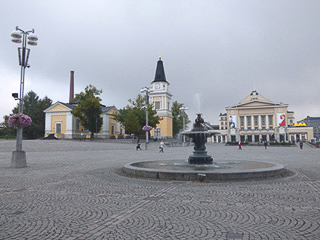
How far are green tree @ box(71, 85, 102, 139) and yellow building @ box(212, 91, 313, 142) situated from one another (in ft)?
179

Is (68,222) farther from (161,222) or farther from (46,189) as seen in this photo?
(46,189)

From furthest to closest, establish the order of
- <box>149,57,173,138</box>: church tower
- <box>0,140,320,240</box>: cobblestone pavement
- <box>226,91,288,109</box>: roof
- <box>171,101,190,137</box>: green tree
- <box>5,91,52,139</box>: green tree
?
<box>226,91,288,109</box>: roof → <box>171,101,190,137</box>: green tree → <box>149,57,173,138</box>: church tower → <box>5,91,52,139</box>: green tree → <box>0,140,320,240</box>: cobblestone pavement

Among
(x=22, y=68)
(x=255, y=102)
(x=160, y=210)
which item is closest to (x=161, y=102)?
(x=255, y=102)

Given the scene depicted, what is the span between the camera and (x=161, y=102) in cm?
7588

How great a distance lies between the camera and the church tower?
74.9 metres

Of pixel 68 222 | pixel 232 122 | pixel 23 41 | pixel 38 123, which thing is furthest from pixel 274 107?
pixel 68 222

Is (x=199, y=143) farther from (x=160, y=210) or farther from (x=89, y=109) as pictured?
(x=89, y=109)

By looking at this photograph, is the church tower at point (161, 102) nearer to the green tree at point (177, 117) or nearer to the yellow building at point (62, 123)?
the green tree at point (177, 117)

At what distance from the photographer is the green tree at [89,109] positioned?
53281 millimetres

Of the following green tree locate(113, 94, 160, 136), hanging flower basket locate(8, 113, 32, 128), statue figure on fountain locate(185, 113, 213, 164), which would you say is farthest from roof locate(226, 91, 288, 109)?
hanging flower basket locate(8, 113, 32, 128)

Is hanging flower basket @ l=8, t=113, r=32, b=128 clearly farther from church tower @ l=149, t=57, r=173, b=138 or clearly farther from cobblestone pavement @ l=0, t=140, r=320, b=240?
church tower @ l=149, t=57, r=173, b=138

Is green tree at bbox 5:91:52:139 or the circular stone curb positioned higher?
green tree at bbox 5:91:52:139

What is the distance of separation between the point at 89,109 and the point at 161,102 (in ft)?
88.6

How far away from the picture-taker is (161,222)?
4.59 m
